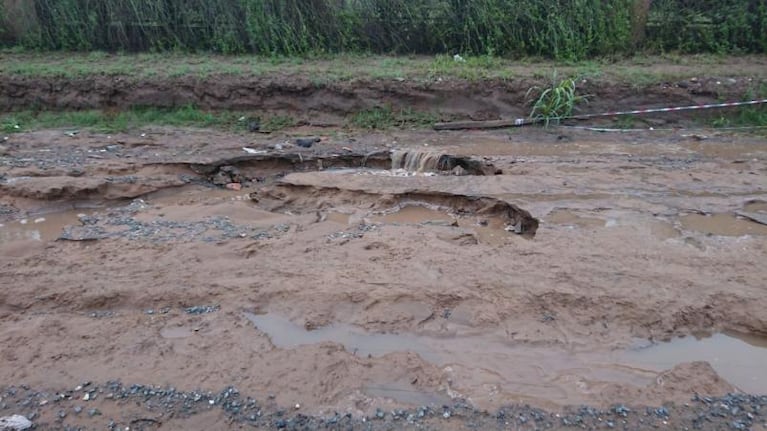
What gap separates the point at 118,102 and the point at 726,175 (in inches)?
331

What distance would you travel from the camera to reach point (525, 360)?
3648 millimetres

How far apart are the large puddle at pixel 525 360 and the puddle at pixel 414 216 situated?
1.96 m

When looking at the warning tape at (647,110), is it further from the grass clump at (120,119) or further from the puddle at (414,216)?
the grass clump at (120,119)

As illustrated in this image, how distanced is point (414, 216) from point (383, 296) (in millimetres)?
1838

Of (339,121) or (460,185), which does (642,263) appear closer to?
(460,185)

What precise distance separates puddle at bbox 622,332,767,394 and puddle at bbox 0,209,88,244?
4849 millimetres

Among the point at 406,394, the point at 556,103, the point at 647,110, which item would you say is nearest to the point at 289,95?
the point at 556,103

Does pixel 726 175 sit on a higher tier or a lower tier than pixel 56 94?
lower

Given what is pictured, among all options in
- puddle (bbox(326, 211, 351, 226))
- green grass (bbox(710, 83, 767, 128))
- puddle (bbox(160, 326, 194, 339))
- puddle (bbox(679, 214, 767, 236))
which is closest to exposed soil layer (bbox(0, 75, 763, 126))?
green grass (bbox(710, 83, 767, 128))

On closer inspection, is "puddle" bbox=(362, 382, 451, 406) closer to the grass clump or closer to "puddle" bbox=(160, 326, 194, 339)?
"puddle" bbox=(160, 326, 194, 339)

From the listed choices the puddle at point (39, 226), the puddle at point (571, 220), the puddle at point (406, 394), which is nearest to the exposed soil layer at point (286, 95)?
the puddle at point (39, 226)

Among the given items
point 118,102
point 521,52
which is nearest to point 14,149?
point 118,102

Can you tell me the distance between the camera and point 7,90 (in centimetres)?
952

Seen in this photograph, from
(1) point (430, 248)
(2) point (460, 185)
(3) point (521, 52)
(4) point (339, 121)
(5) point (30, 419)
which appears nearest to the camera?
(5) point (30, 419)
